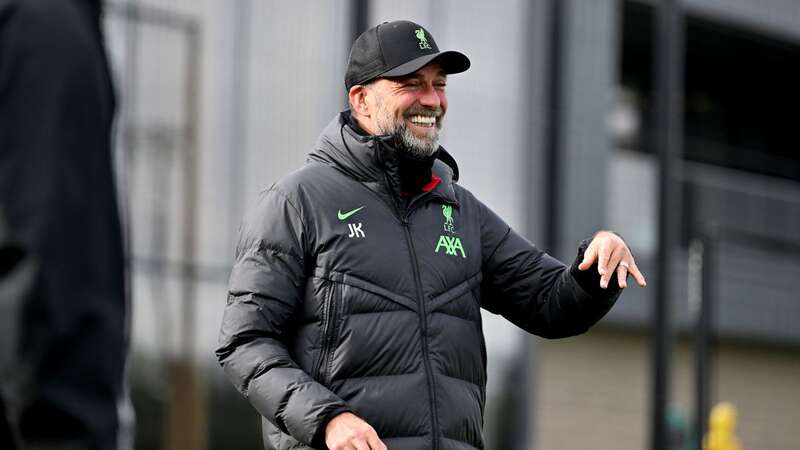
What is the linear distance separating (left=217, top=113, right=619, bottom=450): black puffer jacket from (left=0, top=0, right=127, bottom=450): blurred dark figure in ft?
5.64

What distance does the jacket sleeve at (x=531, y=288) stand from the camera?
4.30m

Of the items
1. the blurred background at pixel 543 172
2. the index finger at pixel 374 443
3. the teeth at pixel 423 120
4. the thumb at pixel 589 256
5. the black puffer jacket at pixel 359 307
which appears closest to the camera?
the index finger at pixel 374 443

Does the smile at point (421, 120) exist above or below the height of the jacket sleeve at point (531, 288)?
above

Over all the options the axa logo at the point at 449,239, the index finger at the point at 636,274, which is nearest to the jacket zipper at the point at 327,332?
the axa logo at the point at 449,239

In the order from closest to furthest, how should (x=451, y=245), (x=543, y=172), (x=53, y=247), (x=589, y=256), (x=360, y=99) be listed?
1. (x=53, y=247)
2. (x=589, y=256)
3. (x=451, y=245)
4. (x=360, y=99)
5. (x=543, y=172)

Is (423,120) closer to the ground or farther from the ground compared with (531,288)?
farther from the ground

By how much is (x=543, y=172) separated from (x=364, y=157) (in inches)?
512

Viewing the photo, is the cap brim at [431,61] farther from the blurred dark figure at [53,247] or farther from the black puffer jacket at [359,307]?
the blurred dark figure at [53,247]

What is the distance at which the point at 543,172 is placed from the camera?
17.1 meters

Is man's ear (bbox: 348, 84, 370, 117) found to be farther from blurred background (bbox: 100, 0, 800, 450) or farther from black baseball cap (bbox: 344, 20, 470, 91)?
blurred background (bbox: 100, 0, 800, 450)

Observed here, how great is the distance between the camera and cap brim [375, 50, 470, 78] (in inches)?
164

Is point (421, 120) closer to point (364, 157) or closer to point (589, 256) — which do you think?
point (364, 157)

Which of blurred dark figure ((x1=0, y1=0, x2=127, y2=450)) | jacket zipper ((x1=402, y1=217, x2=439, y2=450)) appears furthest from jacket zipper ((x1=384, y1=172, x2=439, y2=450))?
blurred dark figure ((x1=0, y1=0, x2=127, y2=450))

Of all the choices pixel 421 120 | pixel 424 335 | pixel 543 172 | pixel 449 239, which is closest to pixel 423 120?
pixel 421 120
